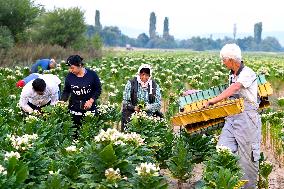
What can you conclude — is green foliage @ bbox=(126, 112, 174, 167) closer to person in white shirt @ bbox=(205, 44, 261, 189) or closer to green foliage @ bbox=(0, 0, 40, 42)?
person in white shirt @ bbox=(205, 44, 261, 189)

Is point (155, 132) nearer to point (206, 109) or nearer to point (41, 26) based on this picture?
point (206, 109)

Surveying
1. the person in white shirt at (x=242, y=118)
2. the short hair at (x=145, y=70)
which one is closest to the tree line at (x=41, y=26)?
the short hair at (x=145, y=70)

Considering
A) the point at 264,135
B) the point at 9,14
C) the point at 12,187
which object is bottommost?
the point at 264,135

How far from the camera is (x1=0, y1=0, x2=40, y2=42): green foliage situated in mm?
33250

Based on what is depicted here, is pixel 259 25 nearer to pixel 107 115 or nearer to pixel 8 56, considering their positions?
pixel 8 56

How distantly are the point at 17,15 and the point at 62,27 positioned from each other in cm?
1044

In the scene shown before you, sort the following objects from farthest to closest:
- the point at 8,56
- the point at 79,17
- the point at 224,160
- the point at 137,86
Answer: the point at 79,17
the point at 8,56
the point at 137,86
the point at 224,160

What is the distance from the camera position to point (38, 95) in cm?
933

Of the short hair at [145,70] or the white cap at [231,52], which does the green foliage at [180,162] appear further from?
the white cap at [231,52]

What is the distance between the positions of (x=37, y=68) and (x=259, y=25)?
6895 inches

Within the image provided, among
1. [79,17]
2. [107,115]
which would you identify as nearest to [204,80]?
[107,115]

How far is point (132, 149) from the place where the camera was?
5.72m

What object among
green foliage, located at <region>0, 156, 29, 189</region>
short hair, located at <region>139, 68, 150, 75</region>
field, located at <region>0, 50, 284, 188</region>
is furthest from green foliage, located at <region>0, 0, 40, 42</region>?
green foliage, located at <region>0, 156, 29, 189</region>

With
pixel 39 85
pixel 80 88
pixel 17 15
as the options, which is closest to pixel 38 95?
pixel 39 85
